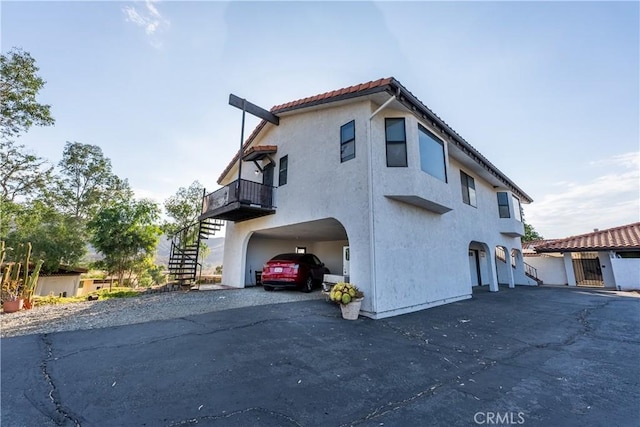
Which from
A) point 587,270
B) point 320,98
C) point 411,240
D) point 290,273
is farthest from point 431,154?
point 587,270

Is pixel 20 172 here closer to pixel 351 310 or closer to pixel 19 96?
pixel 19 96

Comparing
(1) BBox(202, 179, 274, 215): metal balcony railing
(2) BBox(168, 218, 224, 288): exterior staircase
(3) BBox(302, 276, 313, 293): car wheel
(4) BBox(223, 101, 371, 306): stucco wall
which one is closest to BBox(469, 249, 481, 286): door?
(3) BBox(302, 276, 313, 293): car wheel

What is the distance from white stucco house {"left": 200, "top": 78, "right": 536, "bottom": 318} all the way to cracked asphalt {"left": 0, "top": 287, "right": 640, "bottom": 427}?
2.10 meters

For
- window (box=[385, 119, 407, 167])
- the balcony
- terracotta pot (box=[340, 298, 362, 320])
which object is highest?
window (box=[385, 119, 407, 167])

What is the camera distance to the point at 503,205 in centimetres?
1549

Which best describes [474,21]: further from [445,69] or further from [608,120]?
[608,120]

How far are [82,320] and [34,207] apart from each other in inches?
730

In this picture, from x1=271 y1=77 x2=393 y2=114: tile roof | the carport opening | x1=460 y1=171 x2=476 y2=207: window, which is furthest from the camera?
the carport opening

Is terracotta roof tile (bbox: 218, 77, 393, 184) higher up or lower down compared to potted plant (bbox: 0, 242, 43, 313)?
higher up

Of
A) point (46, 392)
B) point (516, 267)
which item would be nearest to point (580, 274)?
point (516, 267)

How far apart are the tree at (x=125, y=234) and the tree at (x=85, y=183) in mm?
6357

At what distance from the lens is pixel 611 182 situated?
1417cm

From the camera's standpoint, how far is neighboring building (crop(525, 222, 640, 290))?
1495 cm

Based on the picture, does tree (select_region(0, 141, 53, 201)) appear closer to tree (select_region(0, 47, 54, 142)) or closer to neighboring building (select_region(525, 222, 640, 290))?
tree (select_region(0, 47, 54, 142))
